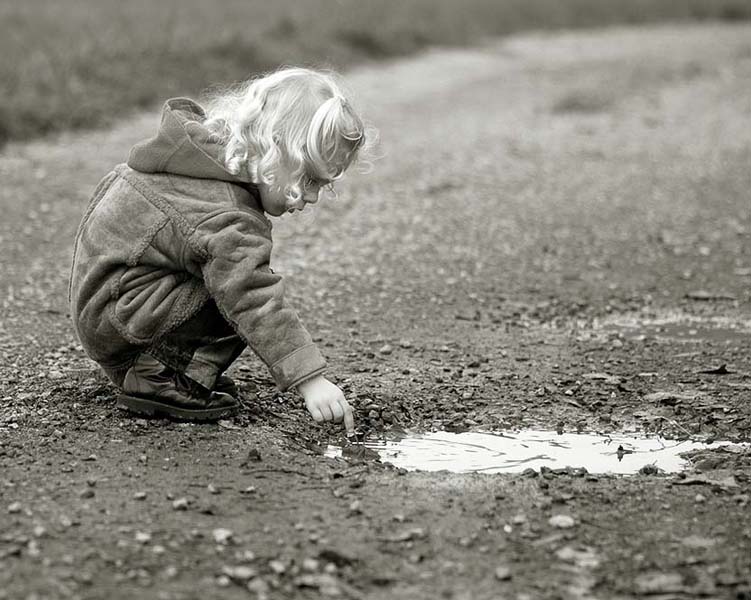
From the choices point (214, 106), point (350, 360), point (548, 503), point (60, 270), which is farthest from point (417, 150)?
point (548, 503)

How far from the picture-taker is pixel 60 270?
5.29m

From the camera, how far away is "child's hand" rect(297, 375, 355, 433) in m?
3.11

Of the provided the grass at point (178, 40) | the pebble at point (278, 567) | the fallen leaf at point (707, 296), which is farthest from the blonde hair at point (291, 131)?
the grass at point (178, 40)

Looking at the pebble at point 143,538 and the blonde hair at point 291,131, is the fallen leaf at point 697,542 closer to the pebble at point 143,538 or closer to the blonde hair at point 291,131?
Answer: the pebble at point 143,538

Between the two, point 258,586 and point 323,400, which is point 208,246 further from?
point 258,586

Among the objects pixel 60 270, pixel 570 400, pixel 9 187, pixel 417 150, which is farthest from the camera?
pixel 417 150

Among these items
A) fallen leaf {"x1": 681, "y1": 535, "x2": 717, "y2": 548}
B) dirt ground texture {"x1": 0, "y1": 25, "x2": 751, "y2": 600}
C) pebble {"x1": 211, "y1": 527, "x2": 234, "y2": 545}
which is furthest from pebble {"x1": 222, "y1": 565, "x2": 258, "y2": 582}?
fallen leaf {"x1": 681, "y1": 535, "x2": 717, "y2": 548}

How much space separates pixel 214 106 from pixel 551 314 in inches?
78.2

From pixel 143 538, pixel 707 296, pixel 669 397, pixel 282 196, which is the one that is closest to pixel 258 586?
pixel 143 538

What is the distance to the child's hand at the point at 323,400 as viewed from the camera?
3105 millimetres

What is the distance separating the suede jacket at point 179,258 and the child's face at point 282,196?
35 millimetres

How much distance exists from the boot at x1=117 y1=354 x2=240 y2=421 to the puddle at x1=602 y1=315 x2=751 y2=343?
1.85 metres

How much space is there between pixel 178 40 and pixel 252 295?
8.42 metres

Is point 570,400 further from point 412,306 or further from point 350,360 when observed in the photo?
point 412,306
